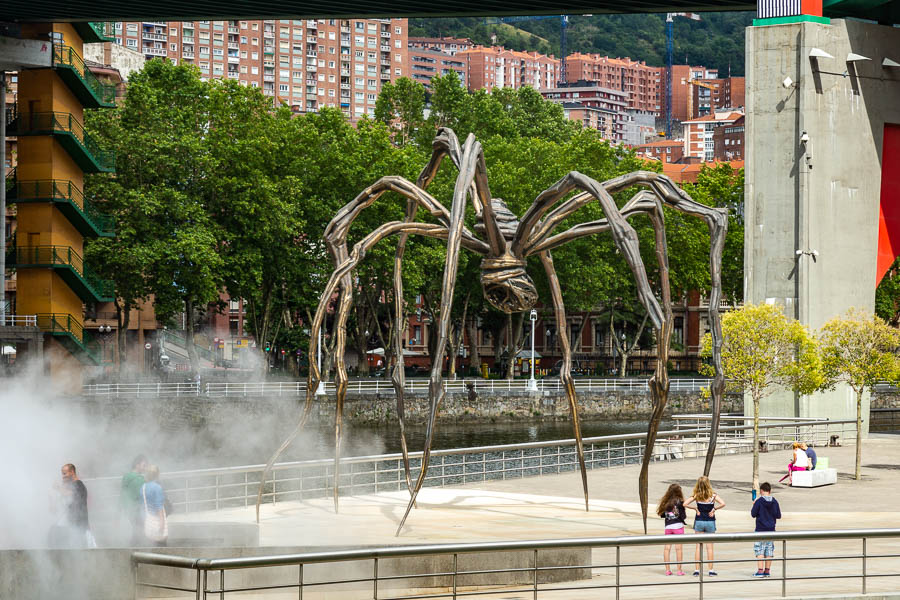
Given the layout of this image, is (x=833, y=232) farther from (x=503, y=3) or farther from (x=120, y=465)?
(x=120, y=465)

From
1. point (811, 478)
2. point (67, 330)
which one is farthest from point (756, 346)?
point (67, 330)

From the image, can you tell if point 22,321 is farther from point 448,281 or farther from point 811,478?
point 448,281

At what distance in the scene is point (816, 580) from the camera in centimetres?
1584

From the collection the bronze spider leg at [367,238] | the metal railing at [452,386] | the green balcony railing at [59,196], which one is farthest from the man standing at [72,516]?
the metal railing at [452,386]

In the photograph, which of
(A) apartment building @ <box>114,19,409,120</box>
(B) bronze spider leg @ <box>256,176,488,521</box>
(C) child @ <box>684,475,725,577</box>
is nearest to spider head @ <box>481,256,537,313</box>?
(B) bronze spider leg @ <box>256,176,488,521</box>

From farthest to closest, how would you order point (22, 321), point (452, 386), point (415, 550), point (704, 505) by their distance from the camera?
1. point (452, 386)
2. point (22, 321)
3. point (704, 505)
4. point (415, 550)

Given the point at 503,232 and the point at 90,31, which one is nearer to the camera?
the point at 503,232

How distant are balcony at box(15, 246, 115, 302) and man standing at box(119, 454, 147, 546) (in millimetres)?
41022

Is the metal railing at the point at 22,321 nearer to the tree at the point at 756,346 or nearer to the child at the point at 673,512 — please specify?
the tree at the point at 756,346

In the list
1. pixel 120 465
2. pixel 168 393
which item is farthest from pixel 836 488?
pixel 168 393

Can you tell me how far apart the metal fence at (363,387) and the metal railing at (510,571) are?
4000 cm

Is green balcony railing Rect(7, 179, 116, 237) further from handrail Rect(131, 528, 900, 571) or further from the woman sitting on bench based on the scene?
handrail Rect(131, 528, 900, 571)

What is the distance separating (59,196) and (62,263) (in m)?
2.83

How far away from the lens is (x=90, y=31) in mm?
59469
